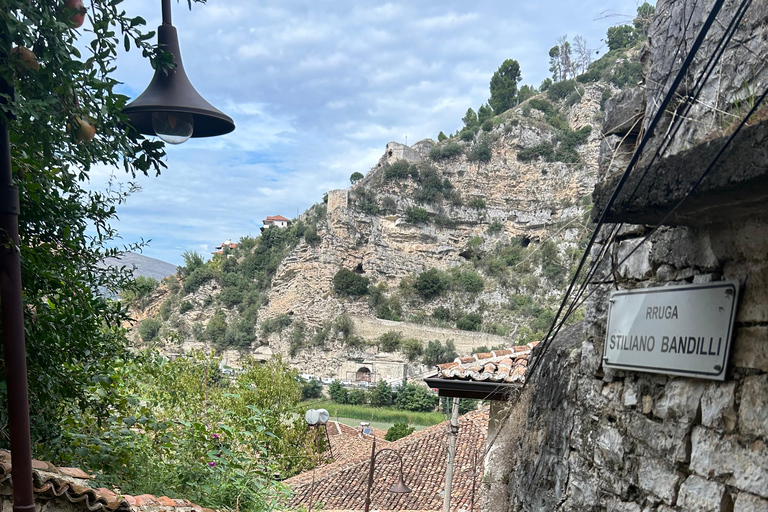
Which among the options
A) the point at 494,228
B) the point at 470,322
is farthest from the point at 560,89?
the point at 470,322

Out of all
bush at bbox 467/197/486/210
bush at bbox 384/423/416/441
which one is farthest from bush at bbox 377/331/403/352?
bush at bbox 384/423/416/441

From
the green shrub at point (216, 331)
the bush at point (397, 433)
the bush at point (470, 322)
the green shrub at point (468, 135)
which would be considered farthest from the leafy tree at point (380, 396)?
the green shrub at point (468, 135)

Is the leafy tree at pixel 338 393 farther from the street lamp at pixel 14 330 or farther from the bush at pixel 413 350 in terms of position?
the street lamp at pixel 14 330

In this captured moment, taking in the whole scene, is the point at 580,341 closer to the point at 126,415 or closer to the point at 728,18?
the point at 728,18

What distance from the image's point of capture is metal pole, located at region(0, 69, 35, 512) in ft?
5.93

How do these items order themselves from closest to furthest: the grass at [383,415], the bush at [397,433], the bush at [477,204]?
the bush at [397,433] → the grass at [383,415] → the bush at [477,204]

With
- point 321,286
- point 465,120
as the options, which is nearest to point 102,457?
point 321,286

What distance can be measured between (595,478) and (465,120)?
58.7 meters

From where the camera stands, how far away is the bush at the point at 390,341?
127 ft

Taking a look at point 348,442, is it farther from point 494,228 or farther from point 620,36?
point 494,228

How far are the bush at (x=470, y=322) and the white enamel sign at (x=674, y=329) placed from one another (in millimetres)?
39608

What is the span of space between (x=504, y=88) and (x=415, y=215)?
1904 cm

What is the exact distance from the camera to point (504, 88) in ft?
187

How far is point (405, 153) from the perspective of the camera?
49625 mm
